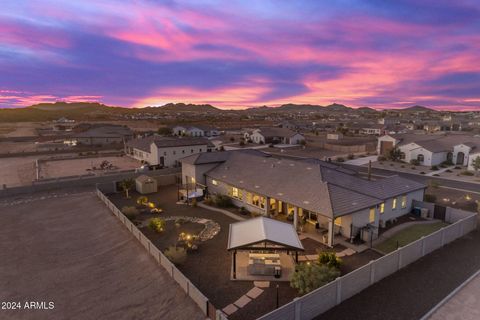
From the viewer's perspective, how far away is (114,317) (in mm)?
13836

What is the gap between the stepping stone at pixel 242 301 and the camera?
1455cm

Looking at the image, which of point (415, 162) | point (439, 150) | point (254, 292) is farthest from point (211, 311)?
point (439, 150)

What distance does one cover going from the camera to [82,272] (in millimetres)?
18062

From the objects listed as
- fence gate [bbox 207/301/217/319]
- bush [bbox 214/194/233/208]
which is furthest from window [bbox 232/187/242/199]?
fence gate [bbox 207/301/217/319]

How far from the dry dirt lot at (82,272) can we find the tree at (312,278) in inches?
211

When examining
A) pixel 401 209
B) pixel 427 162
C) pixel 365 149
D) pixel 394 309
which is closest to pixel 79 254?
pixel 394 309

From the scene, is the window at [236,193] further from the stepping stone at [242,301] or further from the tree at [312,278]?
the stepping stone at [242,301]

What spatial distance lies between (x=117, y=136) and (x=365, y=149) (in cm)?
6605

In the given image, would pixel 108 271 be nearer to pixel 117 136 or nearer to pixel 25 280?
pixel 25 280

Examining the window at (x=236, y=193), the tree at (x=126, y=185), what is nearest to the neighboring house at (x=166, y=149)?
the tree at (x=126, y=185)

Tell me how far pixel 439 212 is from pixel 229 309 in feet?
74.5

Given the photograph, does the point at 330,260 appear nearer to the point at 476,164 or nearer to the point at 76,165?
the point at 476,164

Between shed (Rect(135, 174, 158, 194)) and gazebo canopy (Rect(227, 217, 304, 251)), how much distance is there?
18664mm

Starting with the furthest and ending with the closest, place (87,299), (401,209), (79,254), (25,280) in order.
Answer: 1. (401,209)
2. (79,254)
3. (25,280)
4. (87,299)
